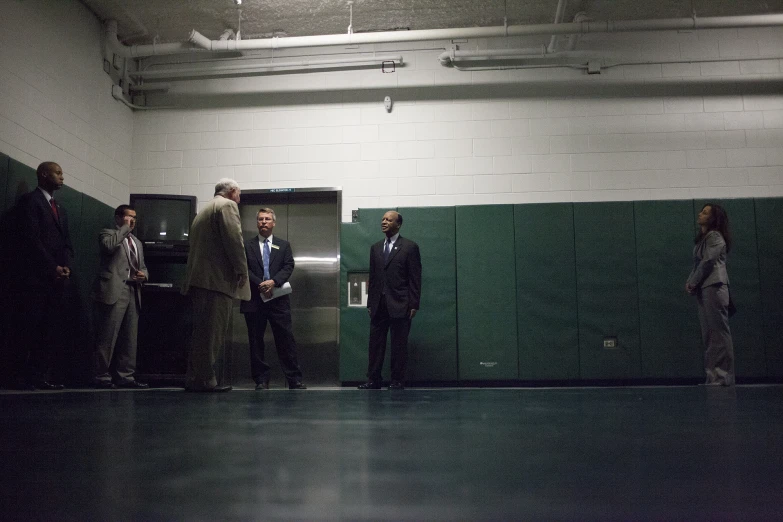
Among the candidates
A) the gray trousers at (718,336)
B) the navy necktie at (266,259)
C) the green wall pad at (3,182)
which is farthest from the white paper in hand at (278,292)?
the gray trousers at (718,336)

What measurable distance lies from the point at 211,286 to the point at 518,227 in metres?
3.70

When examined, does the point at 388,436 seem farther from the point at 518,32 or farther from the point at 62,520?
the point at 518,32

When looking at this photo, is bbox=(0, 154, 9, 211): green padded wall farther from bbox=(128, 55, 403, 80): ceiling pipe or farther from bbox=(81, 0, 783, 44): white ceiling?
bbox=(128, 55, 403, 80): ceiling pipe

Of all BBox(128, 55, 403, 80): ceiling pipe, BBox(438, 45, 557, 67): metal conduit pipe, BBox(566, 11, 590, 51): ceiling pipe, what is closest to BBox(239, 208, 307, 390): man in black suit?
BBox(128, 55, 403, 80): ceiling pipe

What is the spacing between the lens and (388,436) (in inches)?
60.0

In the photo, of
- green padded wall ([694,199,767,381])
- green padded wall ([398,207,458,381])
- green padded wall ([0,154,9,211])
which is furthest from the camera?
green padded wall ([398,207,458,381])

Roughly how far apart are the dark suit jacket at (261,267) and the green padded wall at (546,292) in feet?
8.15

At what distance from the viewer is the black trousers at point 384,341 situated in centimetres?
Answer: 554

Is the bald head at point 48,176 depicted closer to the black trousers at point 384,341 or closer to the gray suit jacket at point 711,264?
the black trousers at point 384,341

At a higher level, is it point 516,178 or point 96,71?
point 96,71

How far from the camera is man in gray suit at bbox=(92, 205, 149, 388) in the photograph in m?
5.58

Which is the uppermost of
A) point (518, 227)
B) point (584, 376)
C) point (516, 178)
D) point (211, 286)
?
point (516, 178)

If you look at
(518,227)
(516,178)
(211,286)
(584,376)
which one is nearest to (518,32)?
(516,178)

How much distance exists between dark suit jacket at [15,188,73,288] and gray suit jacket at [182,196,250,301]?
1.51 metres
